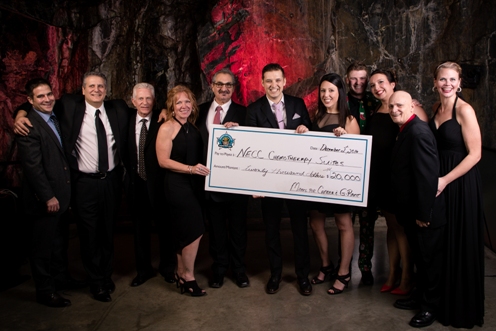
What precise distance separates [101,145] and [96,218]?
22.4 inches

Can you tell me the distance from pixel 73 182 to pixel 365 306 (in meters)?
2.37

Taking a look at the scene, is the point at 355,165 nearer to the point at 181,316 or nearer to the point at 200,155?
the point at 200,155

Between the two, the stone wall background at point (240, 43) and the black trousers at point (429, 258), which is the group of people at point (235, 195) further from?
the stone wall background at point (240, 43)

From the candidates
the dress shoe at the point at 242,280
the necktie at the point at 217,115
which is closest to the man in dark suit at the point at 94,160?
the necktie at the point at 217,115

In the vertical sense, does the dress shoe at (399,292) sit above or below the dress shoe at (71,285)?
above

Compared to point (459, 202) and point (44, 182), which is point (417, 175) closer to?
point (459, 202)

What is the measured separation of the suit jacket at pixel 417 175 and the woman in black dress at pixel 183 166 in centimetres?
138

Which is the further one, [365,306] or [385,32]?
[385,32]

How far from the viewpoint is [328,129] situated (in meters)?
3.59

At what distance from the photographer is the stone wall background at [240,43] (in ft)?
17.7

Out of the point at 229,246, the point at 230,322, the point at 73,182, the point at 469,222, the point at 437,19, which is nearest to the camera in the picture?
the point at 469,222

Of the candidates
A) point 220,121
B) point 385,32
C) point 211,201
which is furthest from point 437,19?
point 211,201

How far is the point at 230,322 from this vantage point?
11.1ft

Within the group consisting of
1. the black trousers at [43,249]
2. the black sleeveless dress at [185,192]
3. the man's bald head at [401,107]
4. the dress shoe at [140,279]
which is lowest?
the dress shoe at [140,279]
